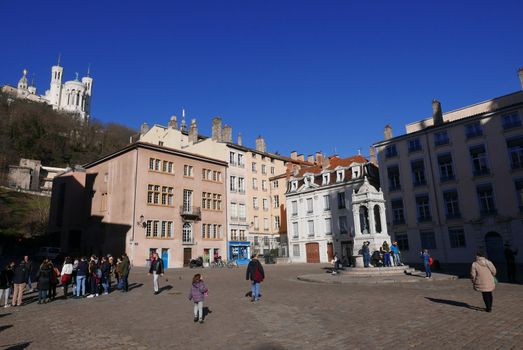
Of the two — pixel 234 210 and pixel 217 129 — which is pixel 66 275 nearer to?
pixel 234 210

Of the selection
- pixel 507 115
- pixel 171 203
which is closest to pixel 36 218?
pixel 171 203

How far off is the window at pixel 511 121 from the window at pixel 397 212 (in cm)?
1229

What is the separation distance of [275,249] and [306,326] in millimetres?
41493

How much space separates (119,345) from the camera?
7.37m

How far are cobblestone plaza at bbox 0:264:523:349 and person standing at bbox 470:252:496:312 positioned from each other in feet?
1.38

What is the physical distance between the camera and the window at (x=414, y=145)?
1549 inches

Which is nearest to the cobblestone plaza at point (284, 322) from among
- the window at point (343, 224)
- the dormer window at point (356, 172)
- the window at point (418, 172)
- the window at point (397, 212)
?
the window at point (397, 212)

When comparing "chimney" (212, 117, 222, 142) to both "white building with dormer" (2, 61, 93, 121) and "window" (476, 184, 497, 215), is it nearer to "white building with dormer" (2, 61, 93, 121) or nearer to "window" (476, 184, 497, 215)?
"window" (476, 184, 497, 215)

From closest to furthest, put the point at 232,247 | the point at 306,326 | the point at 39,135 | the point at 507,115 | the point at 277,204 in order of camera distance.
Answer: the point at 306,326 → the point at 507,115 → the point at 232,247 → the point at 277,204 → the point at 39,135

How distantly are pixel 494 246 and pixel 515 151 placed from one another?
362 inches

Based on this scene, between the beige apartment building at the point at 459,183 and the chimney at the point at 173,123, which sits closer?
the beige apartment building at the point at 459,183

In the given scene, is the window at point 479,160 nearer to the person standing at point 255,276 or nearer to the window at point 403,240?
the window at point 403,240

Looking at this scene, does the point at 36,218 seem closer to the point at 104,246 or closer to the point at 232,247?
the point at 104,246

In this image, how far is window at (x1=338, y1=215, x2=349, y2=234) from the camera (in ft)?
140
